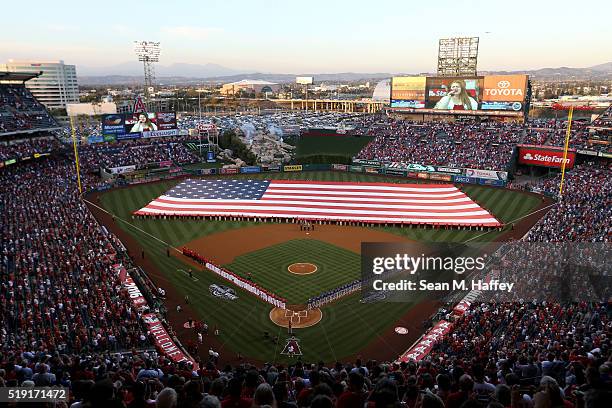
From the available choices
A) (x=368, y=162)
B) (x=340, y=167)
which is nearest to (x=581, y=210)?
(x=368, y=162)

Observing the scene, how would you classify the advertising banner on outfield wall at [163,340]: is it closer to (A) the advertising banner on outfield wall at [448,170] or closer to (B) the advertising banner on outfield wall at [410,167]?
(B) the advertising banner on outfield wall at [410,167]

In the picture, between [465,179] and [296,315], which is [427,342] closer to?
[296,315]

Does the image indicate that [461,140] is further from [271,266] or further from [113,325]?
[113,325]

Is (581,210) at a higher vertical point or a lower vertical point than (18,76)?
lower

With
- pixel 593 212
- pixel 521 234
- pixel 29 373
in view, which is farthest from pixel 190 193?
pixel 29 373

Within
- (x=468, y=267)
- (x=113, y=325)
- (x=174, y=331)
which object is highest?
(x=468, y=267)

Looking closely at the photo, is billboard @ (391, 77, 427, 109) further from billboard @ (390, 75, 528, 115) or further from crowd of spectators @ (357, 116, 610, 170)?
crowd of spectators @ (357, 116, 610, 170)

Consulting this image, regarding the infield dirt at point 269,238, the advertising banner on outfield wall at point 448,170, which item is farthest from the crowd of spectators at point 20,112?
the advertising banner on outfield wall at point 448,170
